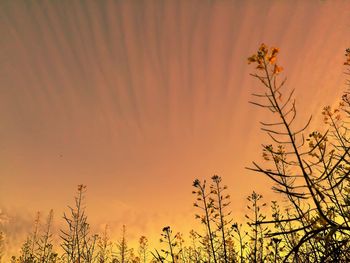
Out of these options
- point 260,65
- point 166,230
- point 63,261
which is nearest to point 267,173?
point 260,65

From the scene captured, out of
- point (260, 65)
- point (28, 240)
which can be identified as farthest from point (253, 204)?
point (28, 240)

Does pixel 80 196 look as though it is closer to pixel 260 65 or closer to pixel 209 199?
pixel 209 199

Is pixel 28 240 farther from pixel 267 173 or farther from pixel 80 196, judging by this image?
pixel 267 173

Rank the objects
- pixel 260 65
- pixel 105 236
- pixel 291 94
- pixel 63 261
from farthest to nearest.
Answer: pixel 105 236
pixel 63 261
pixel 260 65
pixel 291 94

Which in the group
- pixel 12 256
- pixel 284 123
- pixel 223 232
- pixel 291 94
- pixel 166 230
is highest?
pixel 12 256

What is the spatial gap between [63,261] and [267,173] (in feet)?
Answer: 150

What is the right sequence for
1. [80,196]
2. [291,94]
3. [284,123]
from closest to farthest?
[284,123] → [291,94] → [80,196]

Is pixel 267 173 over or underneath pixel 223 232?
underneath

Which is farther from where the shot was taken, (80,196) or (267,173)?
(80,196)

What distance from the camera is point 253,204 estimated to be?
15.4 meters

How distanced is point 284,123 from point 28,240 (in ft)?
184

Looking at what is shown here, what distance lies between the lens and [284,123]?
97.7 inches

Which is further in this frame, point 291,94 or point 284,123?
point 291,94

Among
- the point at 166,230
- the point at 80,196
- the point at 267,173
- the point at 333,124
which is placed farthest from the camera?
the point at 80,196
